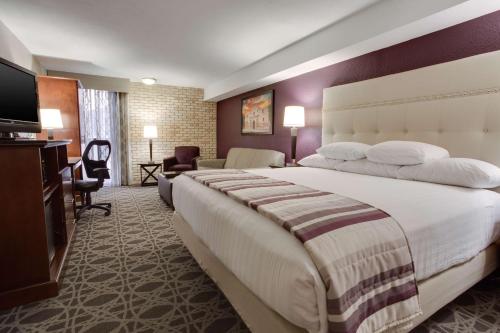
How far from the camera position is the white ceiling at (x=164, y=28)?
2.62m

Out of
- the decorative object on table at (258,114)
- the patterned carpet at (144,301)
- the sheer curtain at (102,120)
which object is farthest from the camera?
the sheer curtain at (102,120)

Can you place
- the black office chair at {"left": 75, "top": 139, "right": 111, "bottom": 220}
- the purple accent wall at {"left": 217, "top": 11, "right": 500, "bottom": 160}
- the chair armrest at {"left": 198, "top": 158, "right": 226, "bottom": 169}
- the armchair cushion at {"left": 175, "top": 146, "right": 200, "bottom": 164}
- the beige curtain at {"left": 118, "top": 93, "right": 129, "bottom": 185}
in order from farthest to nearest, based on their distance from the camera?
the armchair cushion at {"left": 175, "top": 146, "right": 200, "bottom": 164} < the beige curtain at {"left": 118, "top": 93, "right": 129, "bottom": 185} < the chair armrest at {"left": 198, "top": 158, "right": 226, "bottom": 169} < the black office chair at {"left": 75, "top": 139, "right": 111, "bottom": 220} < the purple accent wall at {"left": 217, "top": 11, "right": 500, "bottom": 160}

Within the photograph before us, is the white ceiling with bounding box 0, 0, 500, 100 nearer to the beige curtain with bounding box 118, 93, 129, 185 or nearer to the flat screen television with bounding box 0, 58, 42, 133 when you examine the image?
the flat screen television with bounding box 0, 58, 42, 133

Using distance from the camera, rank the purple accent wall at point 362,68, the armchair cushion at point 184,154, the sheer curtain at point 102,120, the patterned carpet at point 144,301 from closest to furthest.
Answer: the patterned carpet at point 144,301 < the purple accent wall at point 362,68 < the sheer curtain at point 102,120 < the armchair cushion at point 184,154

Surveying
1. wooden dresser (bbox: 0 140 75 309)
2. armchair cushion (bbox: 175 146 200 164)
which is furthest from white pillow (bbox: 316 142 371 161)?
armchair cushion (bbox: 175 146 200 164)

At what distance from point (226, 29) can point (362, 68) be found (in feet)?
5.55

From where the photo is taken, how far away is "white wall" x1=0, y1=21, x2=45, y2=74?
3000mm

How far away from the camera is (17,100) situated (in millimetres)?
2070

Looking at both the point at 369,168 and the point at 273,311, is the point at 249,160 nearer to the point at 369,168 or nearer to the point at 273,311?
the point at 369,168

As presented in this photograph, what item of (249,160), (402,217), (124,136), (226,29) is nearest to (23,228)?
(402,217)

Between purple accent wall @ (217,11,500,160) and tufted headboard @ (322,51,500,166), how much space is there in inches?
5.0

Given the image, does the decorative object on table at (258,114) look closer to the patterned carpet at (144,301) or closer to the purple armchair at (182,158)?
the purple armchair at (182,158)

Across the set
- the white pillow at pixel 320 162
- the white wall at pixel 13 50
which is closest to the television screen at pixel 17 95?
the white wall at pixel 13 50

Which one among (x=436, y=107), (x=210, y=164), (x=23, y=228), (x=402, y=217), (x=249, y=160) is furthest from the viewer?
(x=210, y=164)
